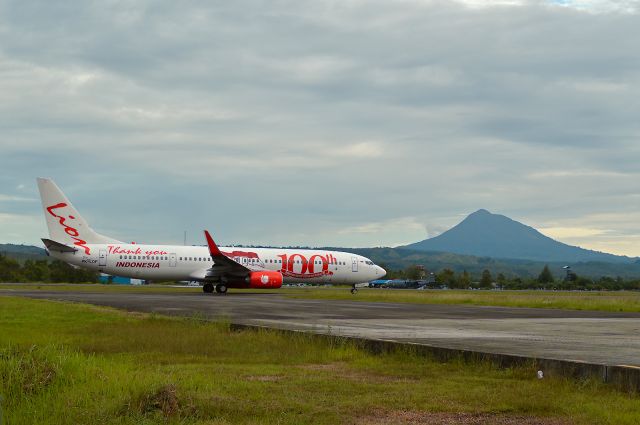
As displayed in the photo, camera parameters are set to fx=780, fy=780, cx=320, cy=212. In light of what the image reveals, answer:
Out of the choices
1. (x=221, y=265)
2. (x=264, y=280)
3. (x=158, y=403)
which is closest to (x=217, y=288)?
(x=221, y=265)

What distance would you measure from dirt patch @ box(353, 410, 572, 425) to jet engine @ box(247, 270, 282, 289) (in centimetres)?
4172

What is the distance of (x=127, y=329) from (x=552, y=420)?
39.2 ft

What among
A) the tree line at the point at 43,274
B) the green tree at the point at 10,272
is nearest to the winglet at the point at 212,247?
the tree line at the point at 43,274

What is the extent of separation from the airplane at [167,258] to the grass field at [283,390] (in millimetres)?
36777

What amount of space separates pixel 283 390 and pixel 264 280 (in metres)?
40.8

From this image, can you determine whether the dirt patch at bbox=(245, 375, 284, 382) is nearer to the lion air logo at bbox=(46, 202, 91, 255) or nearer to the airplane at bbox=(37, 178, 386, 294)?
the airplane at bbox=(37, 178, 386, 294)

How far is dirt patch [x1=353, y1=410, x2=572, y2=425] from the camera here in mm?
7349

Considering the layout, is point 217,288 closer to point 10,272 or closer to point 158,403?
point 158,403

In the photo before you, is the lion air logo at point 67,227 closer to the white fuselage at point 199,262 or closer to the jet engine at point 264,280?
the white fuselage at point 199,262

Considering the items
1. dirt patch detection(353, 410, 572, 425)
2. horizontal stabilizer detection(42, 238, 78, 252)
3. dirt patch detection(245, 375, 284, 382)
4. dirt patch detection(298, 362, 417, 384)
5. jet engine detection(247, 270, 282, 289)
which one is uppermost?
horizontal stabilizer detection(42, 238, 78, 252)

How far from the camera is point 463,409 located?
796 centimetres

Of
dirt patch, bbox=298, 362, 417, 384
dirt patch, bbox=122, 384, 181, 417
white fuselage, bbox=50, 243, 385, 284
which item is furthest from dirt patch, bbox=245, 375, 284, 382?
white fuselage, bbox=50, 243, 385, 284

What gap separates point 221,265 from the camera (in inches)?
1996

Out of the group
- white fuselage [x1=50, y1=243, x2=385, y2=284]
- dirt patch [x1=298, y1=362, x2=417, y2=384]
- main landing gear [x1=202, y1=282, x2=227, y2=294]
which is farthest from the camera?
main landing gear [x1=202, y1=282, x2=227, y2=294]
